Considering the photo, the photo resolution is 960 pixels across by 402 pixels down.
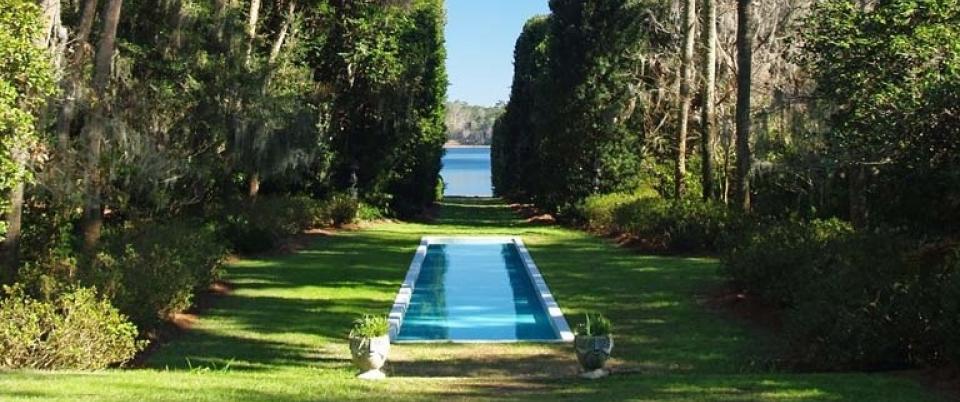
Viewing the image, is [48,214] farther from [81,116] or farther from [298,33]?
[298,33]

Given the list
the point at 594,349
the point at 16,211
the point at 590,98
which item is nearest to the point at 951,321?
the point at 594,349

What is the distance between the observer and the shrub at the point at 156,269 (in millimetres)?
11900

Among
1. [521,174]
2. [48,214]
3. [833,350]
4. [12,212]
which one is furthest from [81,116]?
[521,174]

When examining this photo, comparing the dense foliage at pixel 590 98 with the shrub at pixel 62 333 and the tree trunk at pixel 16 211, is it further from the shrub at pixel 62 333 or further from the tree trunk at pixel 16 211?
the shrub at pixel 62 333

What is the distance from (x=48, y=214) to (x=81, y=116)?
161cm

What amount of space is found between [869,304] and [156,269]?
8.58m

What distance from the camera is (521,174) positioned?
157ft

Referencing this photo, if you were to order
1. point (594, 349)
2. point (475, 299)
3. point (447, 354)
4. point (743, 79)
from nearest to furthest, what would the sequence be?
point (594, 349) < point (447, 354) < point (743, 79) < point (475, 299)

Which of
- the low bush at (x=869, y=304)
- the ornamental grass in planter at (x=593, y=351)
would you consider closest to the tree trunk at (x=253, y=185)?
the low bush at (x=869, y=304)

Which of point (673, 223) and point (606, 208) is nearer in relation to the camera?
point (673, 223)

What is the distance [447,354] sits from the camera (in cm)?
1191

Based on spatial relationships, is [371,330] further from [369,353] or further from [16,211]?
[16,211]

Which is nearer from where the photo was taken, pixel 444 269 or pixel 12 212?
pixel 12 212

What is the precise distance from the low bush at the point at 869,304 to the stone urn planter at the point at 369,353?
415 cm
